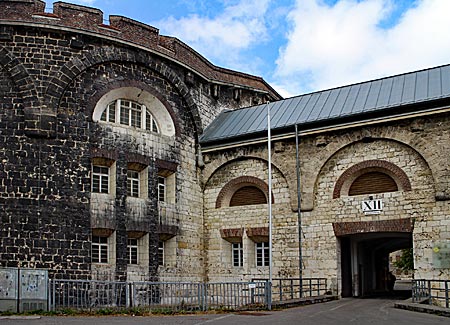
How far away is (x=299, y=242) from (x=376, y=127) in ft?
16.0

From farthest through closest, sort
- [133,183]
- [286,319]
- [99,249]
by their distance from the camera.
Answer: [133,183], [99,249], [286,319]

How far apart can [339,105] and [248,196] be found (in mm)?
4958

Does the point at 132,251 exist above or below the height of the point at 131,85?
below

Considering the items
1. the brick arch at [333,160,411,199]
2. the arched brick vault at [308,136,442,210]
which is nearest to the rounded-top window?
the arched brick vault at [308,136,442,210]

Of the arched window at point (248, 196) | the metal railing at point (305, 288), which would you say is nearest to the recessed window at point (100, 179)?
the arched window at point (248, 196)

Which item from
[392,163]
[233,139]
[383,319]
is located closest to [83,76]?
[233,139]

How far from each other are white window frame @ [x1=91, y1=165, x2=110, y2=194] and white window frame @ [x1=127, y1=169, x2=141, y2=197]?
3.31 ft

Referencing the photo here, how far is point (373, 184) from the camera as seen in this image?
859 inches

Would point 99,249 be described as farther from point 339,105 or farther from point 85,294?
point 339,105

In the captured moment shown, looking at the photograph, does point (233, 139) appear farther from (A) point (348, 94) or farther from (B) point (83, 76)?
(B) point (83, 76)

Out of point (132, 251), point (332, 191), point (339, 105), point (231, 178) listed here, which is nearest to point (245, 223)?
point (231, 178)

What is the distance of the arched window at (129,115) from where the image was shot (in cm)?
2223

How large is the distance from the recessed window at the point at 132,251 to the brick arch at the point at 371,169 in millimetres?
7289

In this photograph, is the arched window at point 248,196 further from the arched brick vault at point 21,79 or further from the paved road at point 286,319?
the arched brick vault at point 21,79
